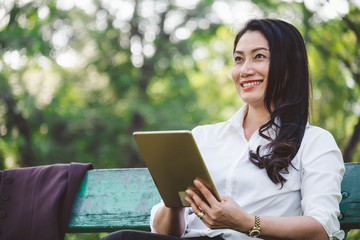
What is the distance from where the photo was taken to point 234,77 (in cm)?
234

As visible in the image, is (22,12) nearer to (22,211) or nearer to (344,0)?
(22,211)

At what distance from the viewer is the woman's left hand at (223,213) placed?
180cm

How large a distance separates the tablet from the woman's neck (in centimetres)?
53

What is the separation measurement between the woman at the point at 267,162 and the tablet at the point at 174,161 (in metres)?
0.05

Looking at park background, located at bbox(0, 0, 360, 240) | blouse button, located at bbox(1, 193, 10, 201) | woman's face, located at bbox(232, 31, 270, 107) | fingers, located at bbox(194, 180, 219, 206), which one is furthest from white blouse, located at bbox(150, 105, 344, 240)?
park background, located at bbox(0, 0, 360, 240)

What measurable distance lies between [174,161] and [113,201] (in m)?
0.91

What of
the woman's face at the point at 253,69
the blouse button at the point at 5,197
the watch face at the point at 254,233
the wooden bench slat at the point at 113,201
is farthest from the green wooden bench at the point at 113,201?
the watch face at the point at 254,233

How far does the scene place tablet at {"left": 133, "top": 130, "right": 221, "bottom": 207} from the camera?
5.88 feet

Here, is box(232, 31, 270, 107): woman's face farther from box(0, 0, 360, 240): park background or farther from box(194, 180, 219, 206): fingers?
box(0, 0, 360, 240): park background

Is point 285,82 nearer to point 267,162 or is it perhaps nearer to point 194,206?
point 267,162

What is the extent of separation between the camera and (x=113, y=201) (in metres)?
2.68

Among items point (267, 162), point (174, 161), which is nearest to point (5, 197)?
point (174, 161)

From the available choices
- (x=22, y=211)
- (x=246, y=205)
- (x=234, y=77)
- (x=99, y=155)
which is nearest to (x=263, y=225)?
(x=246, y=205)

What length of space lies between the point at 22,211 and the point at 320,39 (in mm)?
3786
